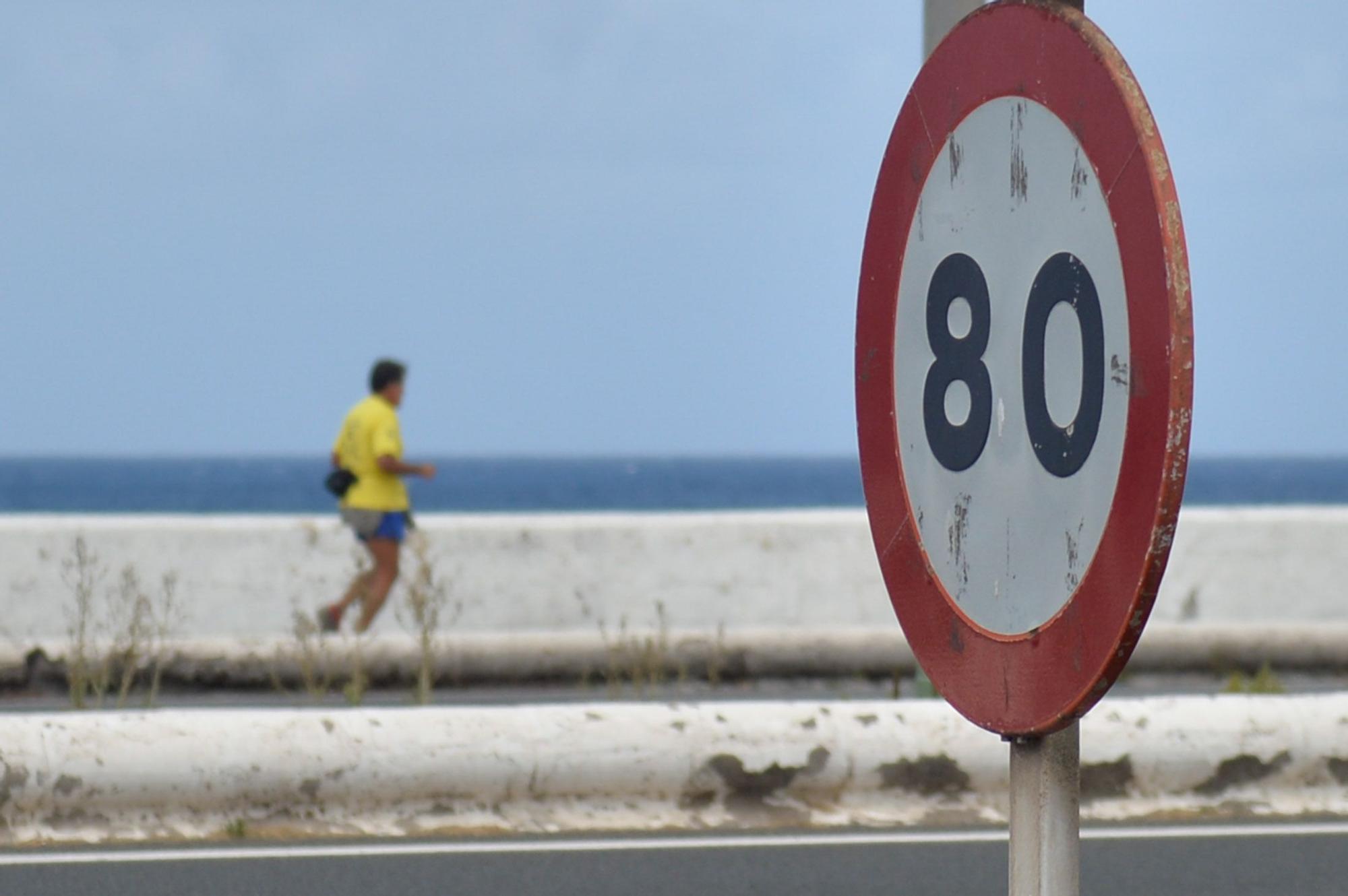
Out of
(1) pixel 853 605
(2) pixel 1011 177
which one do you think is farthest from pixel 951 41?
(1) pixel 853 605

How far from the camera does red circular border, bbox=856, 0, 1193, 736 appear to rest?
1.65 m

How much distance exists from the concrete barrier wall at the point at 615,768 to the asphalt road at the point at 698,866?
10 centimetres

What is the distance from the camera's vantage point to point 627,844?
543 cm

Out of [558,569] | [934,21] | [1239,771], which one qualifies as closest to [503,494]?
[558,569]

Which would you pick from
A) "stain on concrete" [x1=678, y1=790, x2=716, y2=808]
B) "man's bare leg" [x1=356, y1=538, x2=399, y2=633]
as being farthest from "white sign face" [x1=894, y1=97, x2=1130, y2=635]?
"man's bare leg" [x1=356, y1=538, x2=399, y2=633]

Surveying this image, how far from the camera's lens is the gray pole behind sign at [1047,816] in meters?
1.86

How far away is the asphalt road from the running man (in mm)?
4983

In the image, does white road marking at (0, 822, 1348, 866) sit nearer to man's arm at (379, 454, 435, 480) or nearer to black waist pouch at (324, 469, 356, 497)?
man's arm at (379, 454, 435, 480)

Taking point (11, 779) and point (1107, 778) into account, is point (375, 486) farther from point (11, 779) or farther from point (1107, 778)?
point (1107, 778)

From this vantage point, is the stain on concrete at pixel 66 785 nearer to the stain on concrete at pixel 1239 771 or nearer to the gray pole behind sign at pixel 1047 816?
the stain on concrete at pixel 1239 771

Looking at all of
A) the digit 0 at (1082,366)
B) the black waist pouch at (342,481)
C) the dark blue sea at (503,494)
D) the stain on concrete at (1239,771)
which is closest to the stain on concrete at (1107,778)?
the stain on concrete at (1239,771)

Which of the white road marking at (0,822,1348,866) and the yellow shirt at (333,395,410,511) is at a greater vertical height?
the yellow shirt at (333,395,410,511)

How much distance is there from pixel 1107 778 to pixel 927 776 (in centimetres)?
58

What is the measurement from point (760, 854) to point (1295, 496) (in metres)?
126
